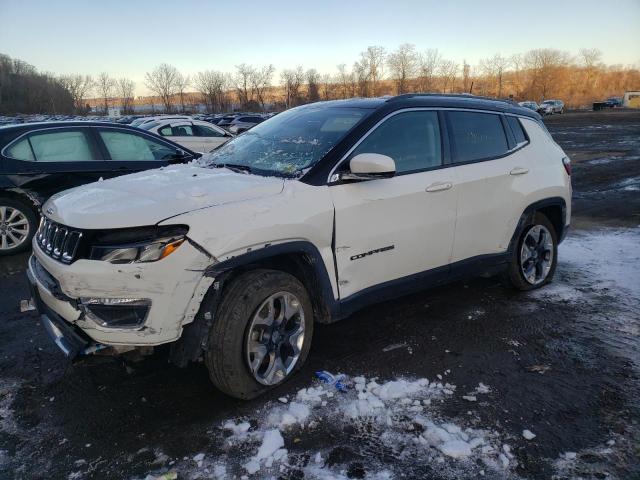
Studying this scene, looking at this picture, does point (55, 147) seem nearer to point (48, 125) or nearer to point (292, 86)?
point (48, 125)

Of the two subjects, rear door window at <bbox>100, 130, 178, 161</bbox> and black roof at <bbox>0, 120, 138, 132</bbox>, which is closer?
black roof at <bbox>0, 120, 138, 132</bbox>

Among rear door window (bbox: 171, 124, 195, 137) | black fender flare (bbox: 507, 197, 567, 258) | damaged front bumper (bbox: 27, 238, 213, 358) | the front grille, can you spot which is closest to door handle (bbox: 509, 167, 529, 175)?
black fender flare (bbox: 507, 197, 567, 258)

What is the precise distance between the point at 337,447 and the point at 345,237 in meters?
1.28

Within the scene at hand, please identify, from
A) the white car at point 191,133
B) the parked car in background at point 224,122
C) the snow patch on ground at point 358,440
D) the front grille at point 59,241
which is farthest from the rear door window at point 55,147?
the parked car in background at point 224,122

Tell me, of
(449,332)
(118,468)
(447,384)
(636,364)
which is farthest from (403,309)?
(118,468)

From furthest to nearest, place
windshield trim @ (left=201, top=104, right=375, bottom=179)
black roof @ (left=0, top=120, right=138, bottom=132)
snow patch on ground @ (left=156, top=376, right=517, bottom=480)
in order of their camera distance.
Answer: black roof @ (left=0, top=120, right=138, bottom=132) → windshield trim @ (left=201, top=104, right=375, bottom=179) → snow patch on ground @ (left=156, top=376, right=517, bottom=480)

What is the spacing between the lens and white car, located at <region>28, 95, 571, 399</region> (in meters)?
2.58

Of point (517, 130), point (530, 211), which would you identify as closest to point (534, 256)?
point (530, 211)

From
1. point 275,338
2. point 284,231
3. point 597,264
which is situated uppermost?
point 284,231

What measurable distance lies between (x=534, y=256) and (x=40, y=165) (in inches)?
234

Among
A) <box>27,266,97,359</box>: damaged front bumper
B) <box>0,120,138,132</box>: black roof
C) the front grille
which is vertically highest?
<box>0,120,138,132</box>: black roof

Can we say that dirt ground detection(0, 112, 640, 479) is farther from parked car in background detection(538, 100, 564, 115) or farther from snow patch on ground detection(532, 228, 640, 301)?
parked car in background detection(538, 100, 564, 115)

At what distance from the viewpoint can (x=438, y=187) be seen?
12.1 feet

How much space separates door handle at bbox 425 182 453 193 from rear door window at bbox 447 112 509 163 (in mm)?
268
